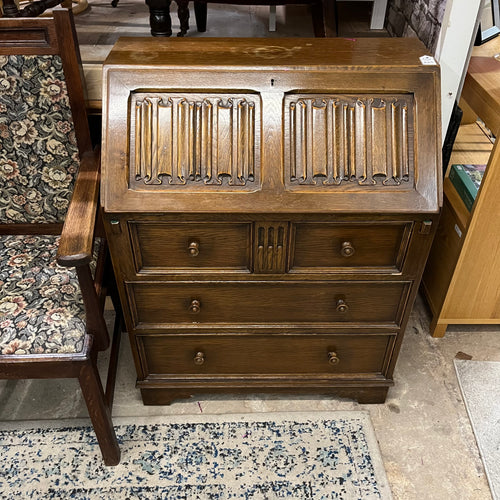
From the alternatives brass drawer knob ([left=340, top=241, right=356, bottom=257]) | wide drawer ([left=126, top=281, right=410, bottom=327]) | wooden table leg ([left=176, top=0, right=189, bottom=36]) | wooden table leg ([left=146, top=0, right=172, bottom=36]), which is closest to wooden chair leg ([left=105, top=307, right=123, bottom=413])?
wide drawer ([left=126, top=281, right=410, bottom=327])

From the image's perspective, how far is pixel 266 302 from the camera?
1523 mm

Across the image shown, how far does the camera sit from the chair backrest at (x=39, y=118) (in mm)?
1400

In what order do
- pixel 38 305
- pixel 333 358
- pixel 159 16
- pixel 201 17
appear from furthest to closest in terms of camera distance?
pixel 201 17 < pixel 159 16 < pixel 333 358 < pixel 38 305

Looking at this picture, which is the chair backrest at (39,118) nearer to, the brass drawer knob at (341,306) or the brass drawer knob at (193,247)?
the brass drawer knob at (193,247)

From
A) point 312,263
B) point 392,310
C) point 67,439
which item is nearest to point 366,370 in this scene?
point 392,310

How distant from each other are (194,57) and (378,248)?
71cm

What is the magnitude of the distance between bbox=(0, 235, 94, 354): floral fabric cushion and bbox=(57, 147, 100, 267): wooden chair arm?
0.26 m

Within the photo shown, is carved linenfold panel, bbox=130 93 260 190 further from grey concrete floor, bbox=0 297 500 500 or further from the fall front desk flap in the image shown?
grey concrete floor, bbox=0 297 500 500

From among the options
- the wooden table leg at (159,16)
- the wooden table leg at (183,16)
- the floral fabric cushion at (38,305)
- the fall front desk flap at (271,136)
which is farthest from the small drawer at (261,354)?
the wooden table leg at (183,16)

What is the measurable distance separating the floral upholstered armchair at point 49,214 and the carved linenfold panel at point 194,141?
0.24m

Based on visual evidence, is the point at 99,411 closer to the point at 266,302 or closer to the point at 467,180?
the point at 266,302

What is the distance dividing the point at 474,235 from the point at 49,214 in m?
1.45

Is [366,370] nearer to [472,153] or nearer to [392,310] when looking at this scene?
[392,310]

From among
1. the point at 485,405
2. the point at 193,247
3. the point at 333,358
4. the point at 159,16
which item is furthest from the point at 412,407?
the point at 159,16
